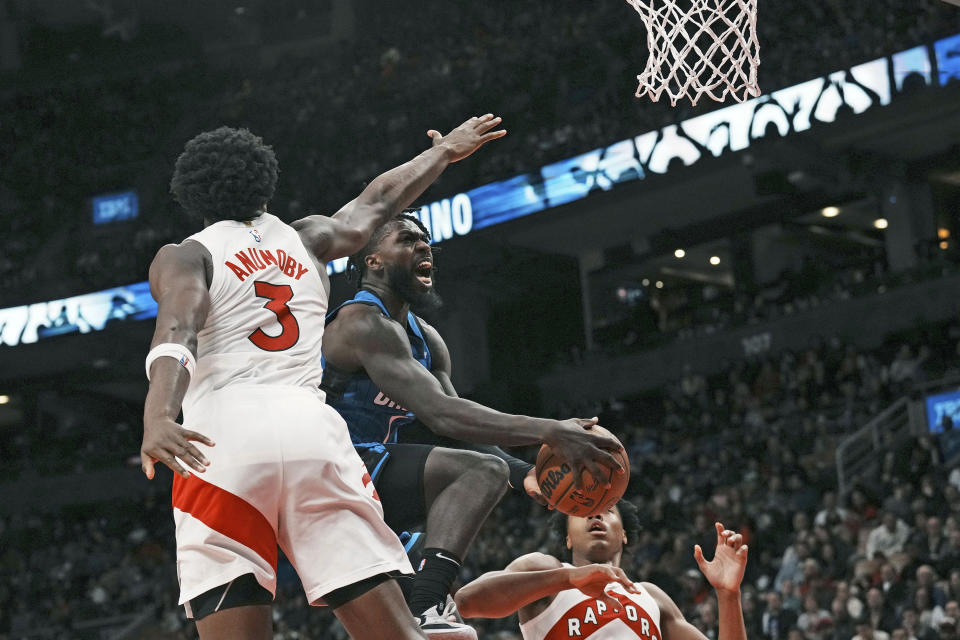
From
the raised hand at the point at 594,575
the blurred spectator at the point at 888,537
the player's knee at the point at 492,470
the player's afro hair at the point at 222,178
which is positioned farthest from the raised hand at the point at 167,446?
the blurred spectator at the point at 888,537

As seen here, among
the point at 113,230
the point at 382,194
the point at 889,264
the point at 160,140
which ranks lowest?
the point at 382,194

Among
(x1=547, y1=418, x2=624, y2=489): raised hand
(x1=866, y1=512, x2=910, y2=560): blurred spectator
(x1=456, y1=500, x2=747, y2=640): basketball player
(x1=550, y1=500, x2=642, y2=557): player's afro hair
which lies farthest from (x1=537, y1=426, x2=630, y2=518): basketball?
(x1=866, y1=512, x2=910, y2=560): blurred spectator

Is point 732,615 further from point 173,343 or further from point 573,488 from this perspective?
point 173,343

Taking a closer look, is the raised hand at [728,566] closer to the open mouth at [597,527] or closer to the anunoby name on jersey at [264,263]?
the open mouth at [597,527]

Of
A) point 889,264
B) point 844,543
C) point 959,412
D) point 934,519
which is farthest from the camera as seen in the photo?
point 889,264

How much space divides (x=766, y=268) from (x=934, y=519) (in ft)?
39.4

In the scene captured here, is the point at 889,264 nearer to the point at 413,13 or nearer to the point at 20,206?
the point at 413,13

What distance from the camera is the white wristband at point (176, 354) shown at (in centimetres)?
285

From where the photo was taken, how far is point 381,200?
3699 mm

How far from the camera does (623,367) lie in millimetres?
21766

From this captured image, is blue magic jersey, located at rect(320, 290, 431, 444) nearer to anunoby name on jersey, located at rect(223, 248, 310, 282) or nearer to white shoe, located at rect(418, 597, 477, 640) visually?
white shoe, located at rect(418, 597, 477, 640)

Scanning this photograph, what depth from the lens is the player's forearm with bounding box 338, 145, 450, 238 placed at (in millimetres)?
3600

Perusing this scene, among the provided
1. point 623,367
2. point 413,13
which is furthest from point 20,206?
point 623,367

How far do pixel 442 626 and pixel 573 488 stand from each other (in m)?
0.55
